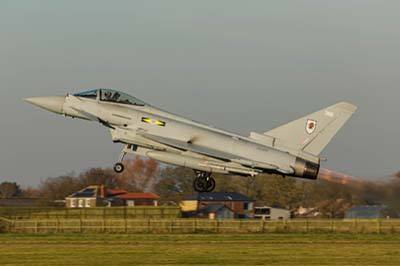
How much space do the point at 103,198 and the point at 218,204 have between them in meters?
14.8

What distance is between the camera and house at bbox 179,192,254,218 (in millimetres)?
97688

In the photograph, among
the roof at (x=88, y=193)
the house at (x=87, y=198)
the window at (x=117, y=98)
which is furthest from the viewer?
the roof at (x=88, y=193)

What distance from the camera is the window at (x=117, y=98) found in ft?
128

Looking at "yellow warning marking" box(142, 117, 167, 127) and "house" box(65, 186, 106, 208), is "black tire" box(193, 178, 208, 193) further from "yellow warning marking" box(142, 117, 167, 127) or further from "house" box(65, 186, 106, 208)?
"house" box(65, 186, 106, 208)

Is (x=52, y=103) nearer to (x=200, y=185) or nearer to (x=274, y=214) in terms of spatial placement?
(x=200, y=185)

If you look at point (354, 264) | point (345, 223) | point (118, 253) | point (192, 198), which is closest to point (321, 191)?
point (354, 264)

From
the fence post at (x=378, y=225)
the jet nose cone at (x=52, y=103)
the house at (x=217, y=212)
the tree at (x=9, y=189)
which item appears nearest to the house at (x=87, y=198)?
the house at (x=217, y=212)

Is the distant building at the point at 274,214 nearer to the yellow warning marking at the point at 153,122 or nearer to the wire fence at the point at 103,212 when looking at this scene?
the wire fence at the point at 103,212

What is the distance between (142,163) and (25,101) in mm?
104864

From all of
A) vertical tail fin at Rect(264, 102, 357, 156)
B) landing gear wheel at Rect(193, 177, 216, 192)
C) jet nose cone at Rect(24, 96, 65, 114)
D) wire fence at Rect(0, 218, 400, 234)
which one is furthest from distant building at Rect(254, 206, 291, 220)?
jet nose cone at Rect(24, 96, 65, 114)

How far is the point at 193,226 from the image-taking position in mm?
62656

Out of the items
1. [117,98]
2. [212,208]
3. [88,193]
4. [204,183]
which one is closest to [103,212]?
[212,208]

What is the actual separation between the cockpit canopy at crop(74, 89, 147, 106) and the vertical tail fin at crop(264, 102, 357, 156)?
21.3 feet

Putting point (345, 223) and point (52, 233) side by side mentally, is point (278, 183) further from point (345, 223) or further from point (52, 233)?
point (52, 233)
